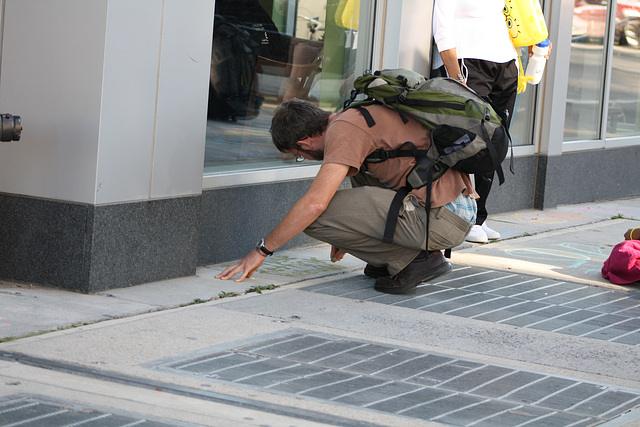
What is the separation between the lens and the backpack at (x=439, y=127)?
4500mm

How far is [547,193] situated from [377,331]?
4.56 meters

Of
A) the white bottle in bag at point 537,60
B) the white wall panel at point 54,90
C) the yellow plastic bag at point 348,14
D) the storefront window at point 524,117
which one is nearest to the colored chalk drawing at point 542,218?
the storefront window at point 524,117

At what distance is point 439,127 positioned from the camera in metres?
4.52

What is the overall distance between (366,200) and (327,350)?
1159 mm

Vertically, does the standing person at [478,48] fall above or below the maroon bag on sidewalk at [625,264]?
above

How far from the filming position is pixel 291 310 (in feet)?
14.1

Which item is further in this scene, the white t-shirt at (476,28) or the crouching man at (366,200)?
the white t-shirt at (476,28)

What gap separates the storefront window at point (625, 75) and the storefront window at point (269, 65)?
4156 mm

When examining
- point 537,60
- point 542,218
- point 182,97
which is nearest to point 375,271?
point 182,97

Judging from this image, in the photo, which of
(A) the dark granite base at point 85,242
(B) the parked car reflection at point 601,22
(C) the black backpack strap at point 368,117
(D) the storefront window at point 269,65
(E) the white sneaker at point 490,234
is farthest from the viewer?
(B) the parked car reflection at point 601,22

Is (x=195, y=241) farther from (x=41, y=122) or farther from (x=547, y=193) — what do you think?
(x=547, y=193)

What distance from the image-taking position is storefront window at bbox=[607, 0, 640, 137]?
966 centimetres

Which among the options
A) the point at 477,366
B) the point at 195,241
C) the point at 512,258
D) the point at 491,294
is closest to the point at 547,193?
the point at 512,258

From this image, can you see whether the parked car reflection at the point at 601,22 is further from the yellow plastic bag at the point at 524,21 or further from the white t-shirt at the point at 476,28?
the white t-shirt at the point at 476,28
